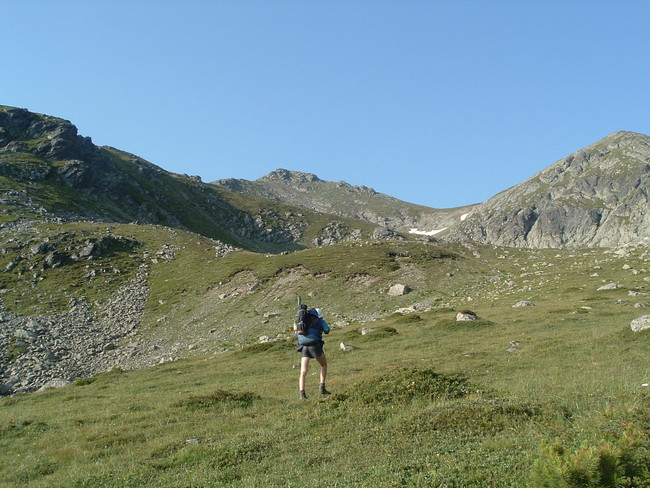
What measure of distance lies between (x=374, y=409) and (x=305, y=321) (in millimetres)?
4475

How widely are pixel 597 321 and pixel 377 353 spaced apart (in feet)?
49.1

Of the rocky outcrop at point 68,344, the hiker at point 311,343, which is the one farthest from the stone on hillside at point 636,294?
the rocky outcrop at point 68,344

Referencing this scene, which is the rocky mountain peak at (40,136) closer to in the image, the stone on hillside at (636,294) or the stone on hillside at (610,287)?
the stone on hillside at (610,287)

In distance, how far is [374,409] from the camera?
13.5m

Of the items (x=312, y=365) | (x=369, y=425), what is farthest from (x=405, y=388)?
(x=312, y=365)

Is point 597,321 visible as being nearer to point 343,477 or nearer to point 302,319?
point 302,319

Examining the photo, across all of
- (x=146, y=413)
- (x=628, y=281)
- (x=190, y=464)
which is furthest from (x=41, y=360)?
(x=628, y=281)

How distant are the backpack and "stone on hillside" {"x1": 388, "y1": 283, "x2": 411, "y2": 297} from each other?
3632cm

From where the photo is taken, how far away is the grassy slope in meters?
9.46

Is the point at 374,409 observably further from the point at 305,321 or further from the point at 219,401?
the point at 219,401

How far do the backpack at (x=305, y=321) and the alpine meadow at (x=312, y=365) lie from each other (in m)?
2.71

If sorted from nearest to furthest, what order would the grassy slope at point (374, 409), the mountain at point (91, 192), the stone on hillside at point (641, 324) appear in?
the grassy slope at point (374, 409) → the stone on hillside at point (641, 324) → the mountain at point (91, 192)

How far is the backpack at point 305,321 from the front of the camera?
16.6 meters

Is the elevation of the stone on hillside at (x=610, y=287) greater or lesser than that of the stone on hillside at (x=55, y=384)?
greater
